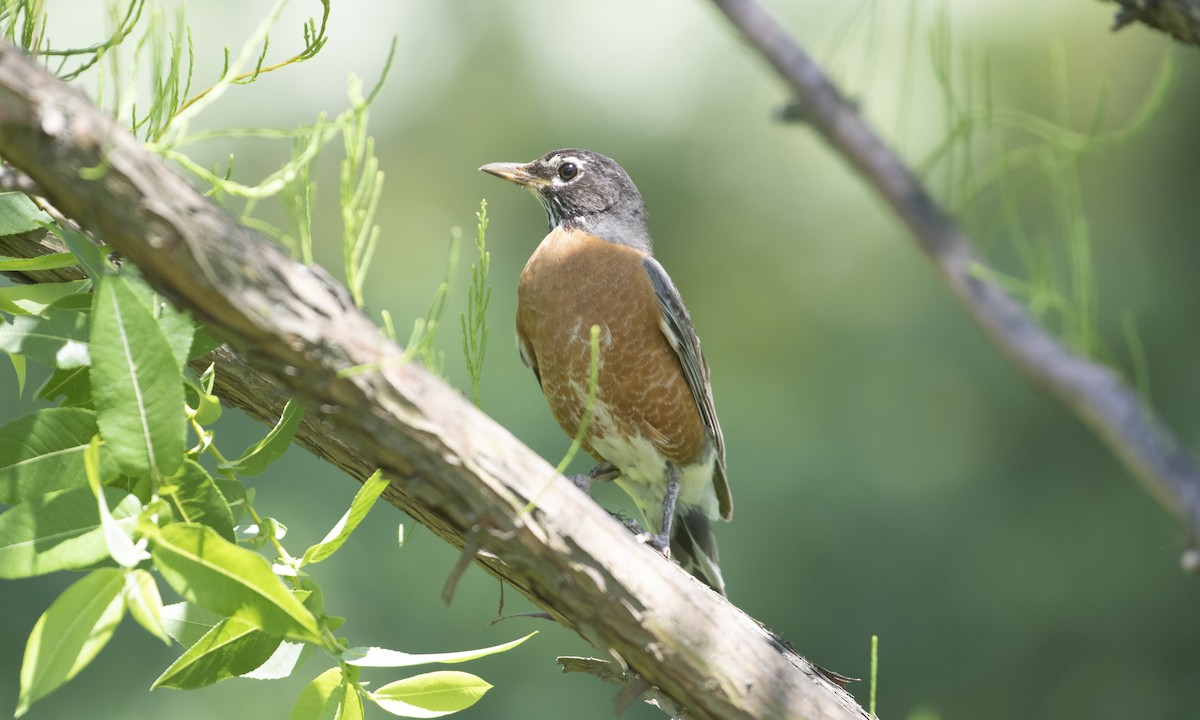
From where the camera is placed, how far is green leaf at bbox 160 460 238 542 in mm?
1174

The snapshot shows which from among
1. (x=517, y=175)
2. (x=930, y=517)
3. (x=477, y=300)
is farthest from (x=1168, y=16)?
(x=930, y=517)

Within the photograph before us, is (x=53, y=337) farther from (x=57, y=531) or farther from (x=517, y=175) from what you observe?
(x=517, y=175)

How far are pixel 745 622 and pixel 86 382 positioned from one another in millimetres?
1018

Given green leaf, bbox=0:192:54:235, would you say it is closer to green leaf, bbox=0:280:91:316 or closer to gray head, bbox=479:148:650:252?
green leaf, bbox=0:280:91:316

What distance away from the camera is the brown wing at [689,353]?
3.08m

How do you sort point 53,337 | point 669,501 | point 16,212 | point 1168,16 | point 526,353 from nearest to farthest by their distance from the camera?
1. point 53,337
2. point 16,212
3. point 1168,16
4. point 669,501
5. point 526,353

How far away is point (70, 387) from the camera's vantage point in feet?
4.52

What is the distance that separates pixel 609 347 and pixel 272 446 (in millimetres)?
1645

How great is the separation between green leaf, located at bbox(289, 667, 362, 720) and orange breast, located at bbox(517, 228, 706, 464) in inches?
63.1

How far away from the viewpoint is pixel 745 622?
1.67 meters

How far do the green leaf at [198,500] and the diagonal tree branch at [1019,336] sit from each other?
2.73ft

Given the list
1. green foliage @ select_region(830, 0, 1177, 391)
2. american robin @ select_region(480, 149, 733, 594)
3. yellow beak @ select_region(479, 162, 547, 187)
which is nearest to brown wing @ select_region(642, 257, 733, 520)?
american robin @ select_region(480, 149, 733, 594)

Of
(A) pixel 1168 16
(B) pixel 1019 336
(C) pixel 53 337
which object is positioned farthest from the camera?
(A) pixel 1168 16

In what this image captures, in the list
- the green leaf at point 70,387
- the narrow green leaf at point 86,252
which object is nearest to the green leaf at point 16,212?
the green leaf at point 70,387
